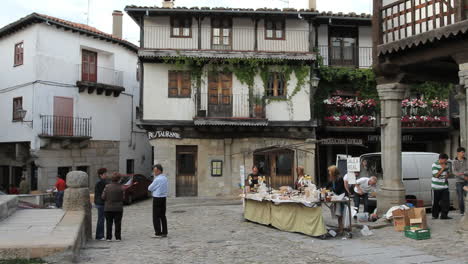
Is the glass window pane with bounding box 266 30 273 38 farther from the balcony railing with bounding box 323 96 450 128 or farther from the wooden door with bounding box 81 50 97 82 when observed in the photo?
the wooden door with bounding box 81 50 97 82

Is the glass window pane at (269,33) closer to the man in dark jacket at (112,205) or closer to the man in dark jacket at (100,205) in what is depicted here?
the man in dark jacket at (100,205)

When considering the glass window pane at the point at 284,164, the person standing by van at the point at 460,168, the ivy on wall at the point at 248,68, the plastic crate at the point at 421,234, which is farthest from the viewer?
the glass window pane at the point at 284,164

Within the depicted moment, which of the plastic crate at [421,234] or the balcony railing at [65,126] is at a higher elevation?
the balcony railing at [65,126]

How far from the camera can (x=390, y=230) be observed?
10.7 metres

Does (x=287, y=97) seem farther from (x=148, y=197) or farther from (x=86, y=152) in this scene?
(x=86, y=152)

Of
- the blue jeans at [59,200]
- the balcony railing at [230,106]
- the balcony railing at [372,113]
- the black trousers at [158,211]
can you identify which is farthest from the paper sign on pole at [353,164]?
the balcony railing at [372,113]

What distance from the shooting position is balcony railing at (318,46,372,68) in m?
24.0

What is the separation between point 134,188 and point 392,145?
522 inches

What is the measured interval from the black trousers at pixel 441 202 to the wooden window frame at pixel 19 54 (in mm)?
20880

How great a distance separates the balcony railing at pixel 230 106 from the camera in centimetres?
2184

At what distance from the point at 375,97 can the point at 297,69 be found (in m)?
4.75

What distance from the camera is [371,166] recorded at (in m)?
14.3

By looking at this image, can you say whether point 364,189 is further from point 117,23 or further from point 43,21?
point 117,23

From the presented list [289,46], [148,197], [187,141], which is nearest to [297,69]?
[289,46]
